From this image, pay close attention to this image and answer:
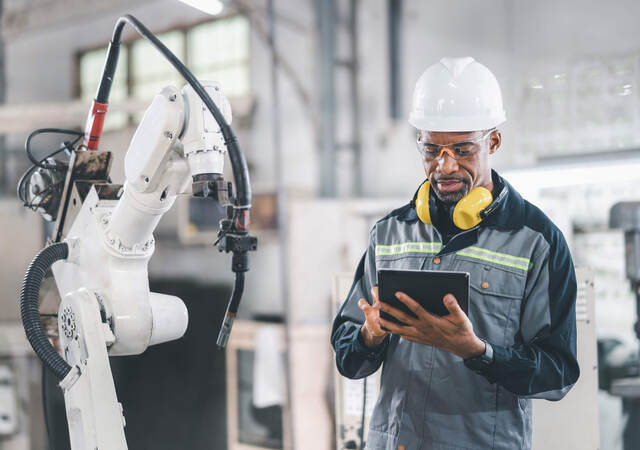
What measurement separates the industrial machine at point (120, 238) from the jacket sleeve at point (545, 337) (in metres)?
0.58

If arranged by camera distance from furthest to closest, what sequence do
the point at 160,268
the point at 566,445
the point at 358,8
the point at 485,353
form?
1. the point at 160,268
2. the point at 358,8
3. the point at 566,445
4. the point at 485,353

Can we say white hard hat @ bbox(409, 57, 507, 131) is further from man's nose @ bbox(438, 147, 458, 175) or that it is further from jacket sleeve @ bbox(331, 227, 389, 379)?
jacket sleeve @ bbox(331, 227, 389, 379)

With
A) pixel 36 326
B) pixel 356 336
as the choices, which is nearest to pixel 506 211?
pixel 356 336

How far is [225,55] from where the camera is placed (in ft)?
16.2

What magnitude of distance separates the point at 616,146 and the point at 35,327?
3.03 metres

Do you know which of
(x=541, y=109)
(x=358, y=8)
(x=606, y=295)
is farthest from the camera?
(x=358, y=8)

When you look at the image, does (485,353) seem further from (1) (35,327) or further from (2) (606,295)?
(2) (606,295)

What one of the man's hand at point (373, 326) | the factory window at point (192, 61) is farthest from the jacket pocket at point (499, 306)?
the factory window at point (192, 61)

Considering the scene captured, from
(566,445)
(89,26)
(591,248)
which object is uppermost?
(89,26)

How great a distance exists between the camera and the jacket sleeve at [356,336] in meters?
1.36

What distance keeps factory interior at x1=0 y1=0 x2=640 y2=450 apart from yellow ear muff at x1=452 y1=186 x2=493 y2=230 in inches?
3.8

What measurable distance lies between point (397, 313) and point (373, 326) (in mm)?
100

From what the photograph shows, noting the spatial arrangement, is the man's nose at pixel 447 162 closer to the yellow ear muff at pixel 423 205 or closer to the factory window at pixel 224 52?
the yellow ear muff at pixel 423 205

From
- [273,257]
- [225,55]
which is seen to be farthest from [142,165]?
Result: [225,55]
